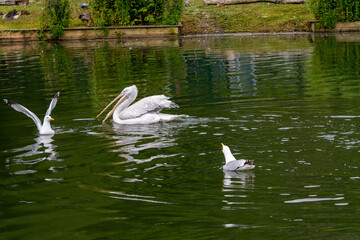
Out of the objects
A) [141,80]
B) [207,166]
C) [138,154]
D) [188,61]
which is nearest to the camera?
[207,166]

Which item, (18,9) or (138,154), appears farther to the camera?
(18,9)

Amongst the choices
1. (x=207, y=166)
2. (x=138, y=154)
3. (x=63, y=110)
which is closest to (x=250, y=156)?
(x=207, y=166)

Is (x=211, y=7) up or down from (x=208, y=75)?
up

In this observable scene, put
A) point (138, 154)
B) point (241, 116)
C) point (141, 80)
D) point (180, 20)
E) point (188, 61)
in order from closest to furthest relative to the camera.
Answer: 1. point (138, 154)
2. point (241, 116)
3. point (141, 80)
4. point (188, 61)
5. point (180, 20)

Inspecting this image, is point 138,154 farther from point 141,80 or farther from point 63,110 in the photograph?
point 141,80

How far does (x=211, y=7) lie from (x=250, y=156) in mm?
30035

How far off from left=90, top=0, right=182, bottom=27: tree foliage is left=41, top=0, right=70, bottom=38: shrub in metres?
1.62

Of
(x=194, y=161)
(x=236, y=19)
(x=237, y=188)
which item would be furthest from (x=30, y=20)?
(x=237, y=188)

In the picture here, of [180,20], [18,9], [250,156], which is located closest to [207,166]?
[250,156]

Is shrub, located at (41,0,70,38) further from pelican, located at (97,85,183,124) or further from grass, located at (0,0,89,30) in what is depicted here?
pelican, located at (97,85,183,124)

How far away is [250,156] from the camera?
8.62 metres

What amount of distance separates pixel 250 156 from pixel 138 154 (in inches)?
67.2

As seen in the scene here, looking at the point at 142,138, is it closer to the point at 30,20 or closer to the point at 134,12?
the point at 134,12

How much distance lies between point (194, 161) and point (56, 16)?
2732 centimetres
